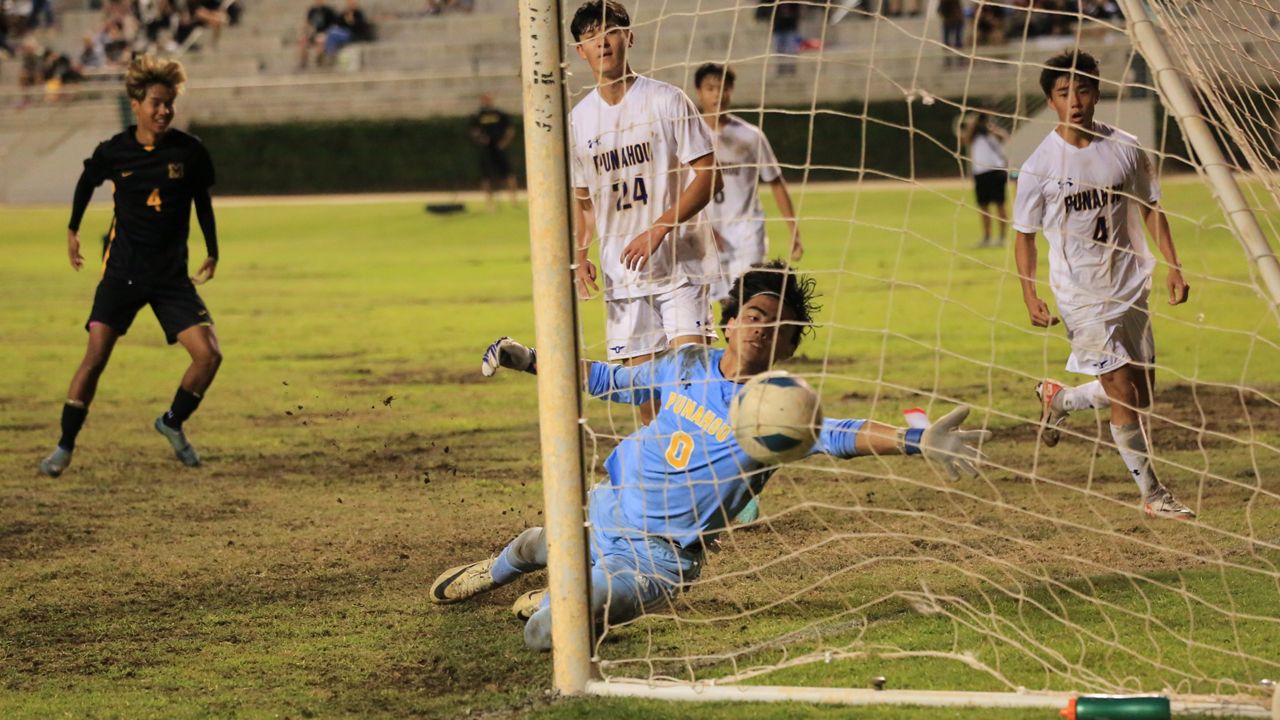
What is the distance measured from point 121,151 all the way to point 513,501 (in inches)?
119

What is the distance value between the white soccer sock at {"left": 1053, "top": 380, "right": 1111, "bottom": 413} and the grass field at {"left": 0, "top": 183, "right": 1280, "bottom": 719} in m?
0.23

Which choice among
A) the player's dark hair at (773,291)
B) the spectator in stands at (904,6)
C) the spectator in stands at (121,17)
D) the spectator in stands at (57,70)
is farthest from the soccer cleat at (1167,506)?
the spectator in stands at (121,17)

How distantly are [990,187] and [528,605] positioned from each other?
48.4 feet

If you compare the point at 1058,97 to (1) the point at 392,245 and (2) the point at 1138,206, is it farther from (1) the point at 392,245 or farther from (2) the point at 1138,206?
(1) the point at 392,245

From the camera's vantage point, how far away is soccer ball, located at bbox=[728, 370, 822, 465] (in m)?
4.42

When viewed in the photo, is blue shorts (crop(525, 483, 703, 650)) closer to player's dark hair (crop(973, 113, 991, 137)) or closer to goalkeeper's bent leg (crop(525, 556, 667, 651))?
goalkeeper's bent leg (crop(525, 556, 667, 651))

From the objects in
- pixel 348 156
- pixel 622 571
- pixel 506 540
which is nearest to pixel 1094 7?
pixel 506 540

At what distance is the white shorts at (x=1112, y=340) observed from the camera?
6.70 metres

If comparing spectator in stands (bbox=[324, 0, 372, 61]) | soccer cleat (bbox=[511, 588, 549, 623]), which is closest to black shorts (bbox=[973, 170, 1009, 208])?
soccer cleat (bbox=[511, 588, 549, 623])

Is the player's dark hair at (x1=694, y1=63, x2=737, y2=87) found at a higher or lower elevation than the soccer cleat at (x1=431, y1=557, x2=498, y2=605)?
higher

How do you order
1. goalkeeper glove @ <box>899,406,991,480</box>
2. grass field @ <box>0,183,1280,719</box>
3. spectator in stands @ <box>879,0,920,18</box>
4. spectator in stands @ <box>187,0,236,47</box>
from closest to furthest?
goalkeeper glove @ <box>899,406,991,480</box> → grass field @ <box>0,183,1280,719</box> → spectator in stands @ <box>879,0,920,18</box> → spectator in stands @ <box>187,0,236,47</box>

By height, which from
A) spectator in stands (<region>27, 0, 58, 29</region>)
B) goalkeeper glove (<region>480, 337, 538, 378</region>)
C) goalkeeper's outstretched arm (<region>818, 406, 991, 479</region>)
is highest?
goalkeeper glove (<region>480, 337, 538, 378</region>)

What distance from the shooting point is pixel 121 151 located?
8.27 meters

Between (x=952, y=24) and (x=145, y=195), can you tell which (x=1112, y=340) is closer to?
(x=145, y=195)
